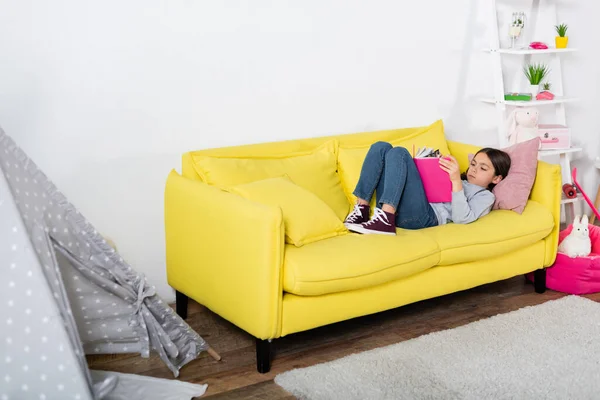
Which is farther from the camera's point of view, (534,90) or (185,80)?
(534,90)

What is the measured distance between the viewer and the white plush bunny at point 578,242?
393cm

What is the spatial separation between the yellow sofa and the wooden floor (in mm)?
108

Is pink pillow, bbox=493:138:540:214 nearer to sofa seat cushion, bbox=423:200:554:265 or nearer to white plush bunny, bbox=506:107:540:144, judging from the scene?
sofa seat cushion, bbox=423:200:554:265

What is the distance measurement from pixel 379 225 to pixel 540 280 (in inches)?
40.9

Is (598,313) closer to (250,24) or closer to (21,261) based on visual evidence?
(250,24)

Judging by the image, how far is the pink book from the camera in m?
3.72

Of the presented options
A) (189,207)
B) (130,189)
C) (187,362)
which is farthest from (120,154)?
(187,362)

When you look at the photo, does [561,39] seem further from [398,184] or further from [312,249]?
[312,249]

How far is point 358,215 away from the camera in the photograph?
3496 mm

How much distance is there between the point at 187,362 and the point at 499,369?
117 centimetres

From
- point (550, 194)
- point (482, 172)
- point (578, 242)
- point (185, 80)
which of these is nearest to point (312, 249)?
point (185, 80)

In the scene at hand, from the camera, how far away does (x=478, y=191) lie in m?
3.76

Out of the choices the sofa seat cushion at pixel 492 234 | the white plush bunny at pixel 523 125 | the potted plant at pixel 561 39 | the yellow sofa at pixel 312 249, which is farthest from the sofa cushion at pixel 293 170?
the potted plant at pixel 561 39

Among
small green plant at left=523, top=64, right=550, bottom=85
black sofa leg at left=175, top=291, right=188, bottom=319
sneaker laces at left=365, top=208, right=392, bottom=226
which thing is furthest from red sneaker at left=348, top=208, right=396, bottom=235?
small green plant at left=523, top=64, right=550, bottom=85
